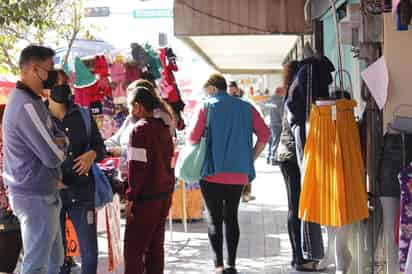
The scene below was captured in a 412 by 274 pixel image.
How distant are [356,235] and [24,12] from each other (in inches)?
150

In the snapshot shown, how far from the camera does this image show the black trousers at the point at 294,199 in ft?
20.2

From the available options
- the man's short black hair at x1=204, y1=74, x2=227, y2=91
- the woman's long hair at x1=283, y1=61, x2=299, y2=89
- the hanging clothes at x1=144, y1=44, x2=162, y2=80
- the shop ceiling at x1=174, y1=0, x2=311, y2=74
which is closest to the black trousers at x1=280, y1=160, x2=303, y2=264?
the woman's long hair at x1=283, y1=61, x2=299, y2=89

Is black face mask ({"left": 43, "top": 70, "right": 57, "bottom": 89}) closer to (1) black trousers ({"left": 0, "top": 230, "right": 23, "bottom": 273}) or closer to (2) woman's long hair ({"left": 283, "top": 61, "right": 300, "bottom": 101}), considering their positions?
(1) black trousers ({"left": 0, "top": 230, "right": 23, "bottom": 273})

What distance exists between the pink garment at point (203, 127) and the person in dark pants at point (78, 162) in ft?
3.49

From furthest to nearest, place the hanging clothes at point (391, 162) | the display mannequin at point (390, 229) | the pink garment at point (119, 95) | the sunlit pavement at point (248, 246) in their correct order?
1. the pink garment at point (119, 95)
2. the sunlit pavement at point (248, 246)
3. the display mannequin at point (390, 229)
4. the hanging clothes at point (391, 162)

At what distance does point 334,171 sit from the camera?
4.87m

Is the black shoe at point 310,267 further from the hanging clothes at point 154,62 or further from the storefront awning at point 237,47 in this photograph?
the storefront awning at point 237,47

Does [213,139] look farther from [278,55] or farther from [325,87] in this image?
[278,55]

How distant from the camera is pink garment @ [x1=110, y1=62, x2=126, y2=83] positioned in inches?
318

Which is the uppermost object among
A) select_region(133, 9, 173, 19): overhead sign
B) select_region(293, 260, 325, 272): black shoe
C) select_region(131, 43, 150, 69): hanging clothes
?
select_region(133, 9, 173, 19): overhead sign

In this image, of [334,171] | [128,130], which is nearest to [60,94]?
[128,130]

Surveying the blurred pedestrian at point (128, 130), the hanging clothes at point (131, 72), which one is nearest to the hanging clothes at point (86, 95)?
the hanging clothes at point (131, 72)

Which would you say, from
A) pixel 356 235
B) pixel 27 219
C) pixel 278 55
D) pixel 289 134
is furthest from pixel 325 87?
pixel 278 55

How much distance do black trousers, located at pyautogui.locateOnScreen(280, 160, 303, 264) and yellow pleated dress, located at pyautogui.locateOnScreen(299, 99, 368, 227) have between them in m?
1.10
